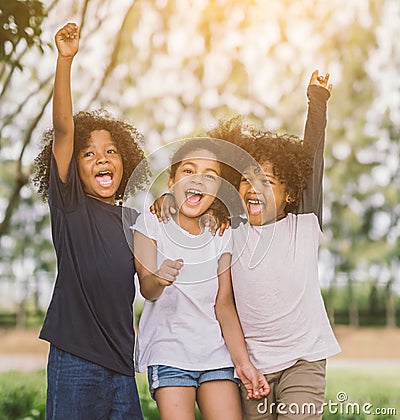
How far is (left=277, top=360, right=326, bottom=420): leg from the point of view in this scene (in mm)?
2211

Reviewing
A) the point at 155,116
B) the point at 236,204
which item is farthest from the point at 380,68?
the point at 236,204

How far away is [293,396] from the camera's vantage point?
87.7 inches

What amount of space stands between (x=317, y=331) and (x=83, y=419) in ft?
2.32

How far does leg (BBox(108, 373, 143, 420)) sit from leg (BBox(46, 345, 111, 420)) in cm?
2

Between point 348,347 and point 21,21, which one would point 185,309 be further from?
point 348,347

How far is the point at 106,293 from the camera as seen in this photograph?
2.22 m

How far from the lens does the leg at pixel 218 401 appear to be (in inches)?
86.9

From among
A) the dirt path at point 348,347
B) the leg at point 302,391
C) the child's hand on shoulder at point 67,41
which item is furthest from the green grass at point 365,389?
the child's hand on shoulder at point 67,41

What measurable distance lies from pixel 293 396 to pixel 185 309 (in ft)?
1.24

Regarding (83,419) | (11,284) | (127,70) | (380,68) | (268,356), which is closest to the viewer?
(83,419)

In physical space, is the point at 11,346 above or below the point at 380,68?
below

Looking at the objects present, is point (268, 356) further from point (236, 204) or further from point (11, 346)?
point (11, 346)

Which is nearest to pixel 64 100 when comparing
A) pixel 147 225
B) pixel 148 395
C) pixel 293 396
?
pixel 147 225

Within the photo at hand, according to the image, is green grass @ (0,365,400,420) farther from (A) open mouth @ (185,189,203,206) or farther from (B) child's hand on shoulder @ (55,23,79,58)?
(B) child's hand on shoulder @ (55,23,79,58)
